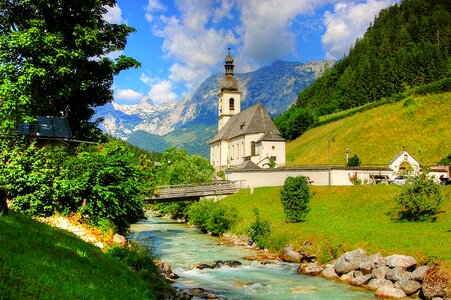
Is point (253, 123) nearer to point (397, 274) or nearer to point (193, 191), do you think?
point (193, 191)

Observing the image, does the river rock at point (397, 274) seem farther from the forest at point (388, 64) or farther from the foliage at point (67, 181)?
the forest at point (388, 64)

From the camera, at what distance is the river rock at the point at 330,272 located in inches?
930

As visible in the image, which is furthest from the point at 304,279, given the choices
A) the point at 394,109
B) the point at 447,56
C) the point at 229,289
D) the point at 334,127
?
the point at 447,56

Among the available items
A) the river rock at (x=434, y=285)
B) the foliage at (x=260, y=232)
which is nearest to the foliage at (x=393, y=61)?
the foliage at (x=260, y=232)

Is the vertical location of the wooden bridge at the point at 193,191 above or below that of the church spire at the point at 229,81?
below

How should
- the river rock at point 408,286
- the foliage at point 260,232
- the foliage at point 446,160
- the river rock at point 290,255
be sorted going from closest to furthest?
1. the river rock at point 408,286
2. the river rock at point 290,255
3. the foliage at point 260,232
4. the foliage at point 446,160

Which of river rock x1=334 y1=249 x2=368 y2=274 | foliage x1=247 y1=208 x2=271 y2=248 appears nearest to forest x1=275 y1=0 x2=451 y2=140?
foliage x1=247 y1=208 x2=271 y2=248

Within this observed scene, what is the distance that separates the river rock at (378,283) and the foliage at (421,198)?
10.6 m

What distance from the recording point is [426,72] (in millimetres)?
111250

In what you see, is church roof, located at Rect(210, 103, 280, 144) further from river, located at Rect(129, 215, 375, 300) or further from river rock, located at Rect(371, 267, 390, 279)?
river rock, located at Rect(371, 267, 390, 279)

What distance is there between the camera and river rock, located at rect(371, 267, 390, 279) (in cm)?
2150

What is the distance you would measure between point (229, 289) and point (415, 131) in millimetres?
68461

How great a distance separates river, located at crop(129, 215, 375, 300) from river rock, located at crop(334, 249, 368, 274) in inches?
44.6

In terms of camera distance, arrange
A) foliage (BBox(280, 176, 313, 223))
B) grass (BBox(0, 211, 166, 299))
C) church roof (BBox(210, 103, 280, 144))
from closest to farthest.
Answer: grass (BBox(0, 211, 166, 299)) < foliage (BBox(280, 176, 313, 223)) < church roof (BBox(210, 103, 280, 144))
